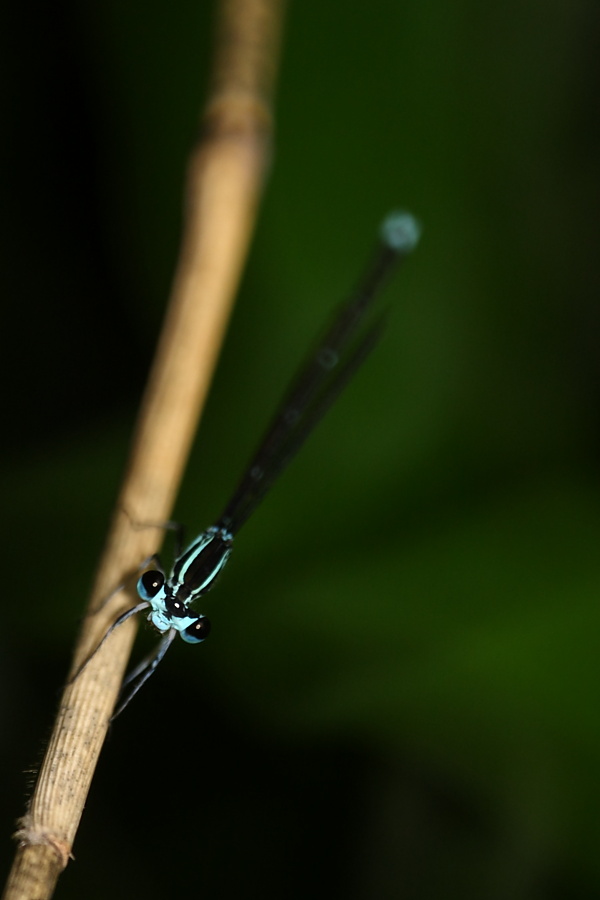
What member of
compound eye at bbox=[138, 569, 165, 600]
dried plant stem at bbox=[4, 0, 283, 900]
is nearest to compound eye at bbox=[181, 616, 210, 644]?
compound eye at bbox=[138, 569, 165, 600]

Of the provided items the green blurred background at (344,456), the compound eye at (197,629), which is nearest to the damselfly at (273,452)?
the compound eye at (197,629)

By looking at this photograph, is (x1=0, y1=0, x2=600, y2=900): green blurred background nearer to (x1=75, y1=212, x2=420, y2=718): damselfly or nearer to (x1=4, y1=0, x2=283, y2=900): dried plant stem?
(x1=75, y1=212, x2=420, y2=718): damselfly

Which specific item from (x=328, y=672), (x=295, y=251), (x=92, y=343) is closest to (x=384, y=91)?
(x=295, y=251)

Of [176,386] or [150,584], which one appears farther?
[150,584]

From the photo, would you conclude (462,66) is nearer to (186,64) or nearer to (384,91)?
(384,91)

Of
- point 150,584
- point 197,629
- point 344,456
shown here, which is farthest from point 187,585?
point 344,456

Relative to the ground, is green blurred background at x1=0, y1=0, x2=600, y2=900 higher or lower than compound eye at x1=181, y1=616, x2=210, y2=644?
higher

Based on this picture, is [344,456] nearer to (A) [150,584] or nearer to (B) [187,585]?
(B) [187,585]

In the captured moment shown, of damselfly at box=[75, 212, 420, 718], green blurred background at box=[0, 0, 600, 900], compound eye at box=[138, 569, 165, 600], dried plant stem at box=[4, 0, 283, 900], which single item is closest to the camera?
dried plant stem at box=[4, 0, 283, 900]
